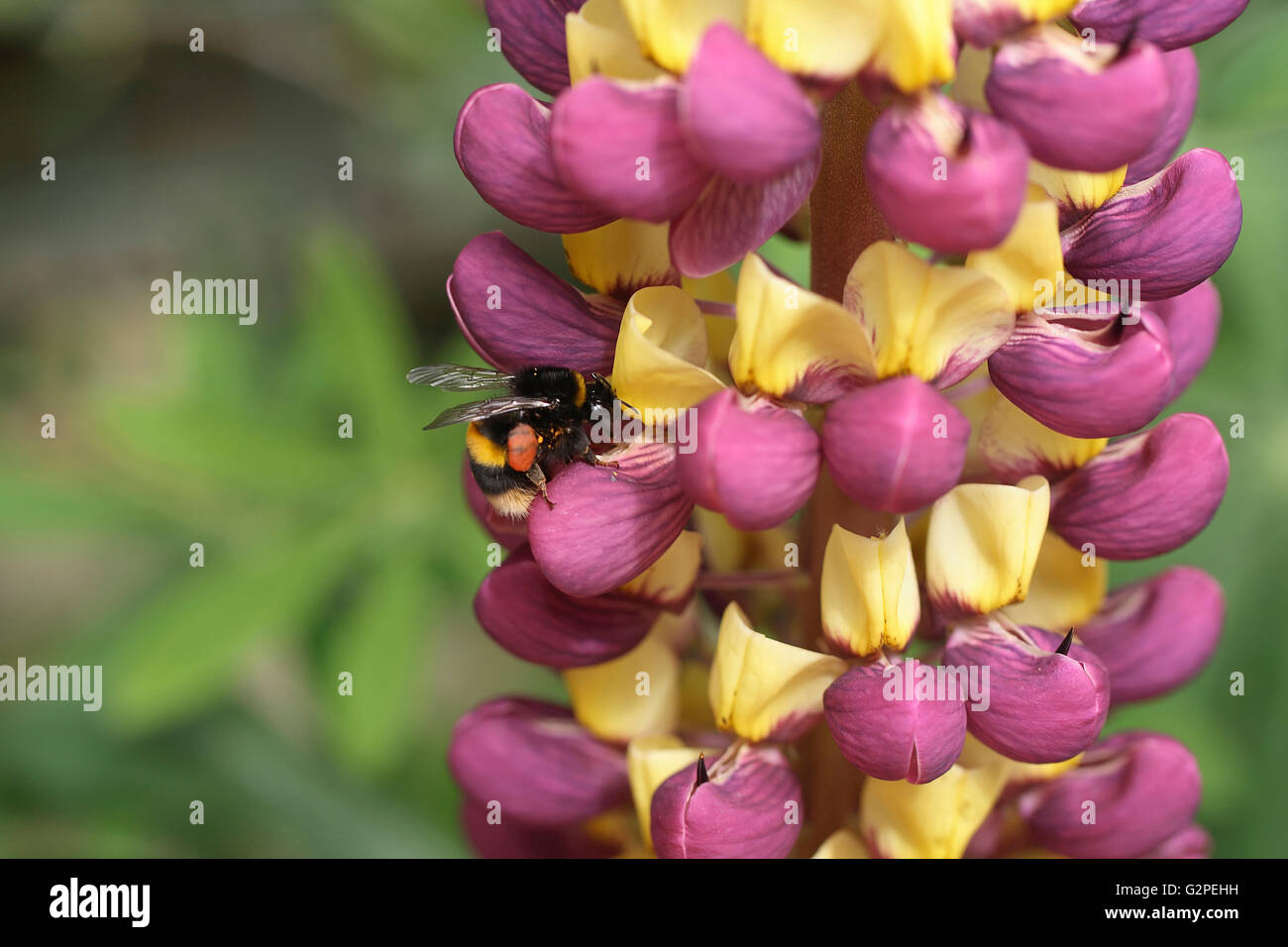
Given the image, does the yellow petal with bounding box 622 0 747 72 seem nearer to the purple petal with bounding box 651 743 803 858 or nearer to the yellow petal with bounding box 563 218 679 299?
the yellow petal with bounding box 563 218 679 299

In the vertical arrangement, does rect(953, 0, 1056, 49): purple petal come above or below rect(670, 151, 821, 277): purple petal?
above

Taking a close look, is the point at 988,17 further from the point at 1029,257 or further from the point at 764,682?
the point at 764,682

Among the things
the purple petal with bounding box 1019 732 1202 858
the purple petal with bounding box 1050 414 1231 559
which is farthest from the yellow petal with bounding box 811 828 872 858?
the purple petal with bounding box 1050 414 1231 559

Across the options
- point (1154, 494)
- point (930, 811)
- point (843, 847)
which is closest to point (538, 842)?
point (843, 847)

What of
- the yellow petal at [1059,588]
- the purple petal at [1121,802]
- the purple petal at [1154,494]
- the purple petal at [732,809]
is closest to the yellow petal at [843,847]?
the purple petal at [732,809]
